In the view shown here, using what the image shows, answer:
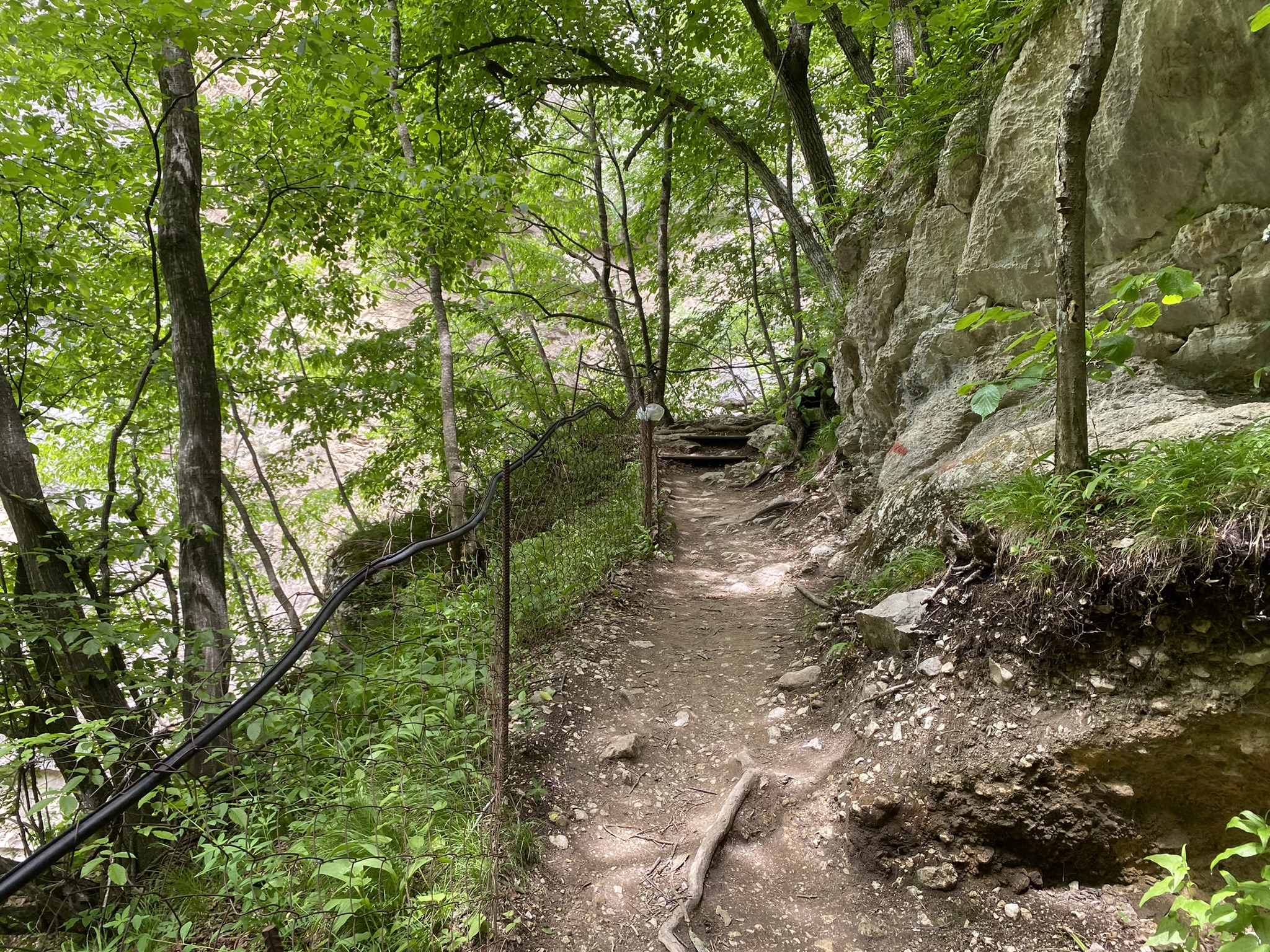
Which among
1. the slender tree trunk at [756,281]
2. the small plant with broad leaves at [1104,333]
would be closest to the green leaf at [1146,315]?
the small plant with broad leaves at [1104,333]

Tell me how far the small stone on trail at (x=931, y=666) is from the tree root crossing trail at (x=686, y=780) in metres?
0.60

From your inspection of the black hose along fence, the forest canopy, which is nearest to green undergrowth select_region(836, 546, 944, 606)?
the black hose along fence

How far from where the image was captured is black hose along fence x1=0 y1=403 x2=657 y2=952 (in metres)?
2.14

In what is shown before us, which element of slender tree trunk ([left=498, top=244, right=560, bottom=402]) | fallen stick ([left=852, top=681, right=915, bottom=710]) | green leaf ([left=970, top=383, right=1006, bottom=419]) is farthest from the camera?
slender tree trunk ([left=498, top=244, right=560, bottom=402])

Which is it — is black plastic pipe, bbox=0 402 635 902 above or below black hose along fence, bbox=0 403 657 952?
above

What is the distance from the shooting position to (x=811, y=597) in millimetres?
5336

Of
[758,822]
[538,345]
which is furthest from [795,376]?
[758,822]

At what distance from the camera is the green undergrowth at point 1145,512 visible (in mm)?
2297

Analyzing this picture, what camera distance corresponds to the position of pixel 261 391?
262 inches

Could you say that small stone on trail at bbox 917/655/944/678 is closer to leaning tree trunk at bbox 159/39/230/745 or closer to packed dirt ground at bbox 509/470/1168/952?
packed dirt ground at bbox 509/470/1168/952

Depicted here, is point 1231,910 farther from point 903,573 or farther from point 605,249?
point 605,249

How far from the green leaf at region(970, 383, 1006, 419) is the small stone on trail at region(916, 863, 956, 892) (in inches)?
76.9

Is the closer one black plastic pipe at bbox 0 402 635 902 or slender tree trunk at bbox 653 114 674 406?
black plastic pipe at bbox 0 402 635 902

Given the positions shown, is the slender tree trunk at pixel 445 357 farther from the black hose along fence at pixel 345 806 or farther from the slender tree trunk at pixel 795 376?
the slender tree trunk at pixel 795 376
